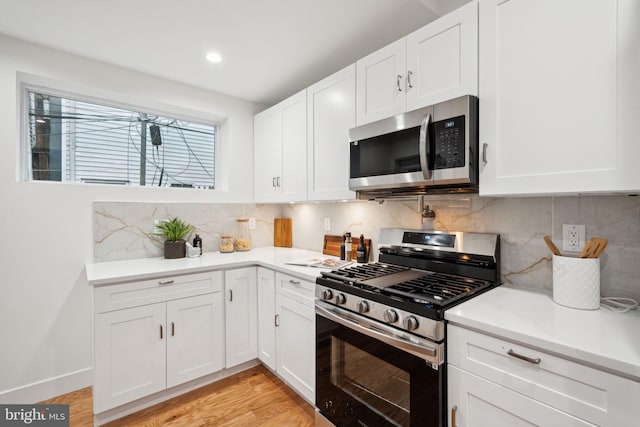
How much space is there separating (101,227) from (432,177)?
2483 millimetres

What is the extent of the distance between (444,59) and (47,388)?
3349mm

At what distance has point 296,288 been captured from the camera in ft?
6.61

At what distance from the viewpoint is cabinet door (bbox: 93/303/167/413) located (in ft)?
5.93

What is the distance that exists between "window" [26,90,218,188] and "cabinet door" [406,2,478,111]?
7.43 feet

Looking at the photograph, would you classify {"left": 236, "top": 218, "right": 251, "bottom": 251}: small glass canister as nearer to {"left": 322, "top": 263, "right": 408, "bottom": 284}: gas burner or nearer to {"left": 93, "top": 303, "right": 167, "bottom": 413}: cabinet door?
{"left": 93, "top": 303, "right": 167, "bottom": 413}: cabinet door

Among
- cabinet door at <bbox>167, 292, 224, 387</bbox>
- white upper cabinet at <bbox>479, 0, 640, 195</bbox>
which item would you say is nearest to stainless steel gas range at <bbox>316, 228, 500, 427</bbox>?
white upper cabinet at <bbox>479, 0, 640, 195</bbox>

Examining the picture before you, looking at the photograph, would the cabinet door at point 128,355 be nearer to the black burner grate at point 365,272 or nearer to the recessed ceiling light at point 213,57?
the black burner grate at point 365,272

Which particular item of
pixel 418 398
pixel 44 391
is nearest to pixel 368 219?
pixel 418 398

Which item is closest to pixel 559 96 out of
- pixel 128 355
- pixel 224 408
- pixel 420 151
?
pixel 420 151

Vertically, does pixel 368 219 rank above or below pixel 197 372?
above

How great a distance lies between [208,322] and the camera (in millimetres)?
2209

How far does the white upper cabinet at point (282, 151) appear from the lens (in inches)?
96.3

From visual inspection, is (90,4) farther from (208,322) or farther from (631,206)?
(631,206)

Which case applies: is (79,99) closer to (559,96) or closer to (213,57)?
(213,57)
